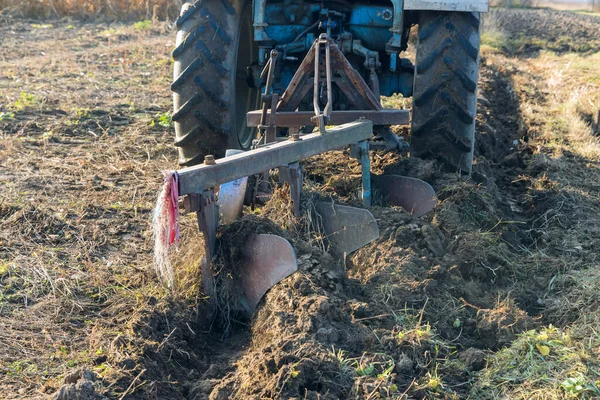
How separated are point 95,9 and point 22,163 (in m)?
11.6

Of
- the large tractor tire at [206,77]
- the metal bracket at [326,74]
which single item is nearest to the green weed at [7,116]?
the large tractor tire at [206,77]

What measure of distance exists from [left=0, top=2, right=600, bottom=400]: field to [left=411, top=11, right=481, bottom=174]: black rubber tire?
289 millimetres

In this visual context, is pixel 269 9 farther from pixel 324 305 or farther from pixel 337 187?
pixel 324 305

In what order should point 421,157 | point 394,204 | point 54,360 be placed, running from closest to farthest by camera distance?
point 54,360, point 394,204, point 421,157

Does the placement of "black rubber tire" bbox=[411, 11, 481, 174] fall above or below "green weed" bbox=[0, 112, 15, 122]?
above

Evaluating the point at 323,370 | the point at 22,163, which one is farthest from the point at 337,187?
the point at 22,163

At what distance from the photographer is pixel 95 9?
1736 cm

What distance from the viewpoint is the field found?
3.51 metres

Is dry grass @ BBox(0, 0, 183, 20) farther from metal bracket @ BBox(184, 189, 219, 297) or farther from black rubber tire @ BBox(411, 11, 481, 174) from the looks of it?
metal bracket @ BBox(184, 189, 219, 297)

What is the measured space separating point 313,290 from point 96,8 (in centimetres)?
1486

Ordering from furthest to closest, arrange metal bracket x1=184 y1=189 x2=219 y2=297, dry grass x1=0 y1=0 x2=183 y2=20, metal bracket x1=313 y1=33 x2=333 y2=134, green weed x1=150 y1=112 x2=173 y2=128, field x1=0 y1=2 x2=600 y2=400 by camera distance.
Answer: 1. dry grass x1=0 y1=0 x2=183 y2=20
2. green weed x1=150 y1=112 x2=173 y2=128
3. metal bracket x1=313 y1=33 x2=333 y2=134
4. metal bracket x1=184 y1=189 x2=219 y2=297
5. field x1=0 y1=2 x2=600 y2=400

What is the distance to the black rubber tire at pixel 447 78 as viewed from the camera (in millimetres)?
5660

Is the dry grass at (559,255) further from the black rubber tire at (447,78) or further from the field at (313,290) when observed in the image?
the black rubber tire at (447,78)

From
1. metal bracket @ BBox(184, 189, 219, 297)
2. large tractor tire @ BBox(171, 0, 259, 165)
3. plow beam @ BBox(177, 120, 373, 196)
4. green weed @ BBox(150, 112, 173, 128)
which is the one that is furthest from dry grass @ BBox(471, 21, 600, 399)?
green weed @ BBox(150, 112, 173, 128)
